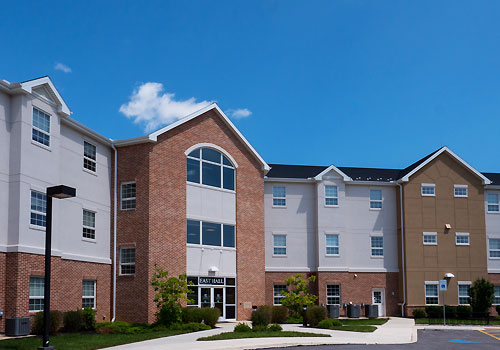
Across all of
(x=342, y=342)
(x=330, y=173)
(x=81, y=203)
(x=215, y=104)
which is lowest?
(x=342, y=342)

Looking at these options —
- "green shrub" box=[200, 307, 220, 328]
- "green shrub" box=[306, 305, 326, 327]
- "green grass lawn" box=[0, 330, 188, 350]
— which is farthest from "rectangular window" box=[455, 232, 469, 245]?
"green grass lawn" box=[0, 330, 188, 350]

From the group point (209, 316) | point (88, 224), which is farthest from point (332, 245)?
point (88, 224)

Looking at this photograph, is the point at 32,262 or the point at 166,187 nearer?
the point at 32,262

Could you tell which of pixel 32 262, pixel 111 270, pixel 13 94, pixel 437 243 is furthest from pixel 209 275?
pixel 437 243

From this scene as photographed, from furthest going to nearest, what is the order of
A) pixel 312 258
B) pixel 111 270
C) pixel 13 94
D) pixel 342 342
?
pixel 312 258 < pixel 111 270 < pixel 13 94 < pixel 342 342

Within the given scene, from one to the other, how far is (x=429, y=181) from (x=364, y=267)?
23.9 feet

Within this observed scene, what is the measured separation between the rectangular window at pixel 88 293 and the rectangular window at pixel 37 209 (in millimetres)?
4969

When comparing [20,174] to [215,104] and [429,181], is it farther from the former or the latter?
[429,181]

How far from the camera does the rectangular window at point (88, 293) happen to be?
92.9 feet

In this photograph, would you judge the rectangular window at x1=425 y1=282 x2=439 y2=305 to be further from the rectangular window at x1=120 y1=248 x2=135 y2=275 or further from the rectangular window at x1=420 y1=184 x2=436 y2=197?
the rectangular window at x1=120 y1=248 x2=135 y2=275

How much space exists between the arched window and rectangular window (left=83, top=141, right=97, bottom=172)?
16.8ft

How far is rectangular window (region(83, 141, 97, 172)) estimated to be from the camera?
A: 2923 cm

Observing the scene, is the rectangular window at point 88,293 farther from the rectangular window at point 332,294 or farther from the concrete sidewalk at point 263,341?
the rectangular window at point 332,294

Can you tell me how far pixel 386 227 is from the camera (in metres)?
41.4
